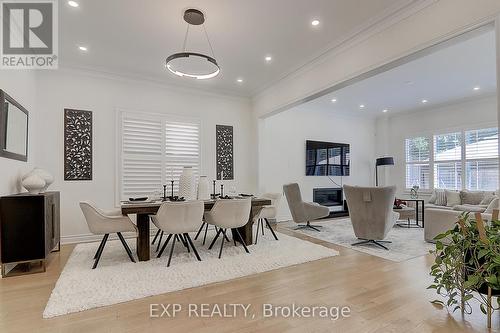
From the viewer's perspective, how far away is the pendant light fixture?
3.00 metres

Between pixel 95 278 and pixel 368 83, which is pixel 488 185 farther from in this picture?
pixel 95 278

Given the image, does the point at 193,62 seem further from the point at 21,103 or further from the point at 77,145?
the point at 77,145

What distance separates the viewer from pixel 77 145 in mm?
4551

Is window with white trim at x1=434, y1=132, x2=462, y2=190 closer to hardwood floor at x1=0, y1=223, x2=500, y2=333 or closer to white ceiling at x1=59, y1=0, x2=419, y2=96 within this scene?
hardwood floor at x1=0, y1=223, x2=500, y2=333

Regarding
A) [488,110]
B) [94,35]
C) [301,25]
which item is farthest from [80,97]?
[488,110]

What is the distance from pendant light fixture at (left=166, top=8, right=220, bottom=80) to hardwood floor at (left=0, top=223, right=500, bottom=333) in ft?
8.35

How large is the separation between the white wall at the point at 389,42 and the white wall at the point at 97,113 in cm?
213

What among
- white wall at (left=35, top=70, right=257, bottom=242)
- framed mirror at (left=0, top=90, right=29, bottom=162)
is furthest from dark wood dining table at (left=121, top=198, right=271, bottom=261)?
white wall at (left=35, top=70, right=257, bottom=242)

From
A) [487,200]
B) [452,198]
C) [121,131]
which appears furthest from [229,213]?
[452,198]

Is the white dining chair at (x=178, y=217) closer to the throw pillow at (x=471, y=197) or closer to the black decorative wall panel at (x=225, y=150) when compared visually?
the black decorative wall panel at (x=225, y=150)

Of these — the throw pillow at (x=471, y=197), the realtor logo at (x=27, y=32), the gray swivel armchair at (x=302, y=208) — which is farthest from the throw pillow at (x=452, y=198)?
the realtor logo at (x=27, y=32)

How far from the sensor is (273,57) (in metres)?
4.28

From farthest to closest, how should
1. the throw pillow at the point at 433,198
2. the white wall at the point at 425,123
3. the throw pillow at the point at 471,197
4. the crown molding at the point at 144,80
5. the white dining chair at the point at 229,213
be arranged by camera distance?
1. the throw pillow at the point at 433,198
2. the white wall at the point at 425,123
3. the throw pillow at the point at 471,197
4. the crown molding at the point at 144,80
5. the white dining chair at the point at 229,213

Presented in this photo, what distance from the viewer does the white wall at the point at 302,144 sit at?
6500 millimetres
